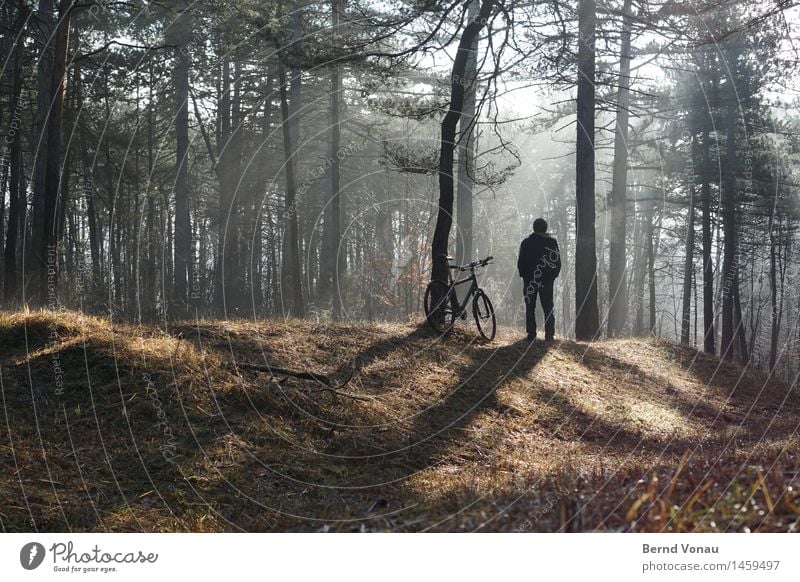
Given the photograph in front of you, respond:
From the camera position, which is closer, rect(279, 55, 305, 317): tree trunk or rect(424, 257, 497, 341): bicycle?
rect(424, 257, 497, 341): bicycle

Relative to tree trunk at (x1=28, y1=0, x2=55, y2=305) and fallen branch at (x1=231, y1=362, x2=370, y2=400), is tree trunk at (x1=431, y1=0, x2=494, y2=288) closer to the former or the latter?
fallen branch at (x1=231, y1=362, x2=370, y2=400)

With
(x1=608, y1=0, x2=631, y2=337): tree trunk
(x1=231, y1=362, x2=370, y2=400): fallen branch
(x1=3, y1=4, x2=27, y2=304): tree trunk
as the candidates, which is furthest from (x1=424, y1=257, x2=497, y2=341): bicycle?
(x1=608, y1=0, x2=631, y2=337): tree trunk

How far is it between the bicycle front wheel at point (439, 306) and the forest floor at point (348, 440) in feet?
0.99

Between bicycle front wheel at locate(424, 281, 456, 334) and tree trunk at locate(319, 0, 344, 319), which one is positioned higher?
tree trunk at locate(319, 0, 344, 319)

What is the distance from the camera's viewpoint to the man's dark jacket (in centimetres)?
1382

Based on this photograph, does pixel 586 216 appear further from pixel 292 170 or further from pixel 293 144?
pixel 293 144

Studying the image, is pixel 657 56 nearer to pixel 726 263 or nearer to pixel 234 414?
pixel 726 263

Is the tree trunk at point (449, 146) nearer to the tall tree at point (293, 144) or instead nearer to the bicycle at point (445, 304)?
the bicycle at point (445, 304)

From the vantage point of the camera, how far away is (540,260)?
45.4 ft

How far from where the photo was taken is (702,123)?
2627cm

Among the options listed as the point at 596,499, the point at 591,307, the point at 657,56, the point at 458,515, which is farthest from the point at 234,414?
the point at 657,56

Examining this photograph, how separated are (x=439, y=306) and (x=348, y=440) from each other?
5.17 meters

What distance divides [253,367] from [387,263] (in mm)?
20252

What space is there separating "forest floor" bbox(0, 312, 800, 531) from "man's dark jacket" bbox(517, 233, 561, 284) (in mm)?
1743
